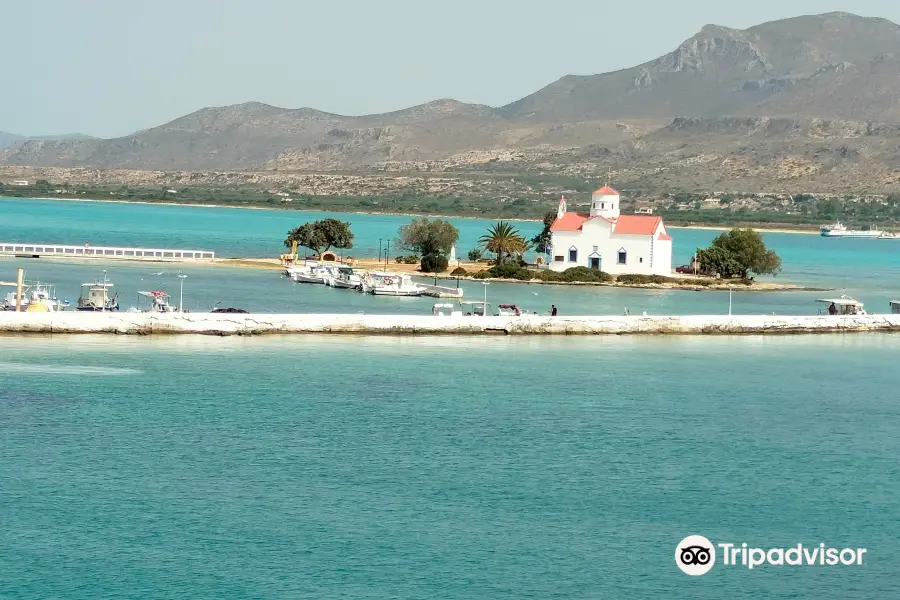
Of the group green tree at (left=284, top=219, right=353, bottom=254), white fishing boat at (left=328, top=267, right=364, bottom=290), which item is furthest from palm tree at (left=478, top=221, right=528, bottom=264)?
white fishing boat at (left=328, top=267, right=364, bottom=290)

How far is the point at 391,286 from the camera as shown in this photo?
70562 mm

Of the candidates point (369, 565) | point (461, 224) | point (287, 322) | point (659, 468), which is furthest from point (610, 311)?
point (461, 224)

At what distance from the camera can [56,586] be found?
71.7 ft

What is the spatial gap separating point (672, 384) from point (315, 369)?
11071mm

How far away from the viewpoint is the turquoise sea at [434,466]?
75.9ft

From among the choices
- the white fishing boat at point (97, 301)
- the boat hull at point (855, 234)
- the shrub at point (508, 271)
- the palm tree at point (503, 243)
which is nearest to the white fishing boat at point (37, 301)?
the white fishing boat at point (97, 301)

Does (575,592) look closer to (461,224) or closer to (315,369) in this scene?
(315,369)

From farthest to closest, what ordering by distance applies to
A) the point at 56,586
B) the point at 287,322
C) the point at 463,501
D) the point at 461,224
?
the point at 461,224 < the point at 287,322 < the point at 463,501 < the point at 56,586

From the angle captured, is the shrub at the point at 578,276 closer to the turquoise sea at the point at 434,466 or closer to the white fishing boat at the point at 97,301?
the turquoise sea at the point at 434,466

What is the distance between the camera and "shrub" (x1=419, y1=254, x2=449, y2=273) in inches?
3233

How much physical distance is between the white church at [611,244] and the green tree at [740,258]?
3768mm

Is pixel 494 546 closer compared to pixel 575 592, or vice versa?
pixel 575 592

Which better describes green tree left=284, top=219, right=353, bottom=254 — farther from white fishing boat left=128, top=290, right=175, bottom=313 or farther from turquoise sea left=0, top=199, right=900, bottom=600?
turquoise sea left=0, top=199, right=900, bottom=600

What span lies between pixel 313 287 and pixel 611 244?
1952 centimetres
